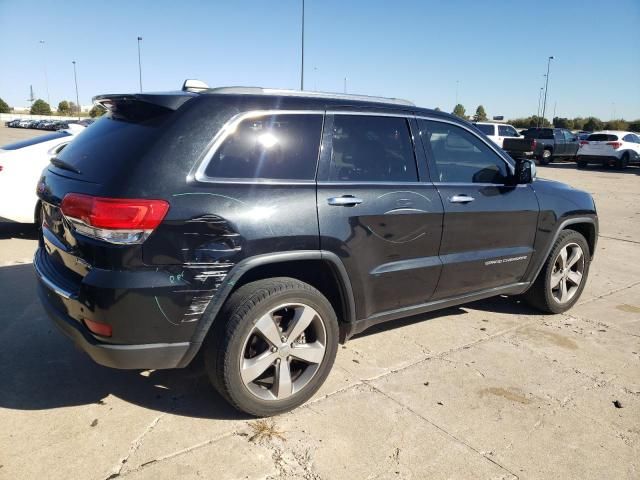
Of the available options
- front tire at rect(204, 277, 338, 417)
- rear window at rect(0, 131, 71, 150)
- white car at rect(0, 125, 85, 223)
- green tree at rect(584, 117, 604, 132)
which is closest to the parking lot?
front tire at rect(204, 277, 338, 417)

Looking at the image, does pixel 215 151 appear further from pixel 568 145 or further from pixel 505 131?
pixel 568 145

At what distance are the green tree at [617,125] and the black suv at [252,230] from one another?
2554 inches

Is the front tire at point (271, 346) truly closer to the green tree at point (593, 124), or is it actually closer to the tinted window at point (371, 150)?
the tinted window at point (371, 150)

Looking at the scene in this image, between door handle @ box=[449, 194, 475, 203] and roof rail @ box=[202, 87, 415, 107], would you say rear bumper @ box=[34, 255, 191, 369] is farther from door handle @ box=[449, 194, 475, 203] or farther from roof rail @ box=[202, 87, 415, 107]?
door handle @ box=[449, 194, 475, 203]

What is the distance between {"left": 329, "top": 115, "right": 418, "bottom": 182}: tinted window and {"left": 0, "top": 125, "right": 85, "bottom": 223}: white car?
4.40m

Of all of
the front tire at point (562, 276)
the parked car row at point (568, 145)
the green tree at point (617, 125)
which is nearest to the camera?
the front tire at point (562, 276)

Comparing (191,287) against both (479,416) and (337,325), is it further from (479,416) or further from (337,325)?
(479,416)

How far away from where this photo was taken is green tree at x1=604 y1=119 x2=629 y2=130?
191 feet

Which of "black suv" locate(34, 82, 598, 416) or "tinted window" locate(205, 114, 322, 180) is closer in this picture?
"black suv" locate(34, 82, 598, 416)

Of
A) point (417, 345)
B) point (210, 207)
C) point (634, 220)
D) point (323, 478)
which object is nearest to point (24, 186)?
point (210, 207)

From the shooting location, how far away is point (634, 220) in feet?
34.3

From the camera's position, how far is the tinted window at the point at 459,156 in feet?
11.9

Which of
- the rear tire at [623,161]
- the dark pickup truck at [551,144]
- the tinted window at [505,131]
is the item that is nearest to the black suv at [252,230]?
the tinted window at [505,131]

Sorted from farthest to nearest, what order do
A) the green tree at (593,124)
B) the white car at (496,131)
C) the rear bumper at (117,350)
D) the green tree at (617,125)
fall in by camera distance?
the green tree at (593,124)
the green tree at (617,125)
the white car at (496,131)
the rear bumper at (117,350)
